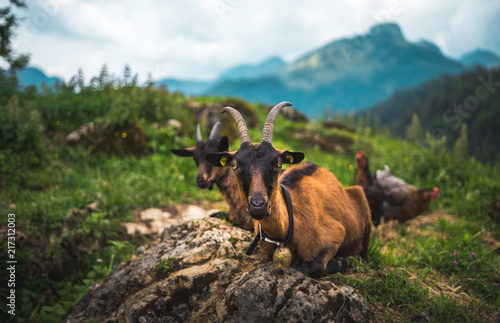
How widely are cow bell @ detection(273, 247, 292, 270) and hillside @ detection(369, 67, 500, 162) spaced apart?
1136 inches

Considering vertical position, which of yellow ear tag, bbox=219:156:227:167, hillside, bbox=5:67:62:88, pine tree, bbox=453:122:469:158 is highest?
hillside, bbox=5:67:62:88

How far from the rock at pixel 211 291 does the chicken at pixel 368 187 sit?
9.18 ft

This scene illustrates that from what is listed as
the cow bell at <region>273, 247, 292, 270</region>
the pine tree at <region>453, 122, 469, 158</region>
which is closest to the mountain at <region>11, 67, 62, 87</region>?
the cow bell at <region>273, 247, 292, 270</region>

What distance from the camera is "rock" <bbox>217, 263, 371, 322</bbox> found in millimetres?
2191

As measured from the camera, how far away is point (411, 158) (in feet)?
25.3

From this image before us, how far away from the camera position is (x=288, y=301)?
89.4 inches

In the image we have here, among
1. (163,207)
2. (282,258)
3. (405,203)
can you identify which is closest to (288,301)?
(282,258)

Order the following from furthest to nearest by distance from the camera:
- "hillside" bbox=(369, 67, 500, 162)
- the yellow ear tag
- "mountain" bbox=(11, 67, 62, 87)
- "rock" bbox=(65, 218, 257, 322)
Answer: "hillside" bbox=(369, 67, 500, 162)
"mountain" bbox=(11, 67, 62, 87)
"rock" bbox=(65, 218, 257, 322)
the yellow ear tag

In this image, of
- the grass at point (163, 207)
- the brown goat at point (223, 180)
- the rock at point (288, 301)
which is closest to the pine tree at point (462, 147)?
the grass at point (163, 207)

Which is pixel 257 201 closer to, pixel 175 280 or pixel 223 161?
pixel 223 161

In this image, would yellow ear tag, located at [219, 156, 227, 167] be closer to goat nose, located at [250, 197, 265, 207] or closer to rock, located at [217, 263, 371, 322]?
goat nose, located at [250, 197, 265, 207]

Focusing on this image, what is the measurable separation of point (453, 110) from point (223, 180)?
3972 cm

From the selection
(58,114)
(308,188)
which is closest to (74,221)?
(308,188)

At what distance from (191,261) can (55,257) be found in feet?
8.81
